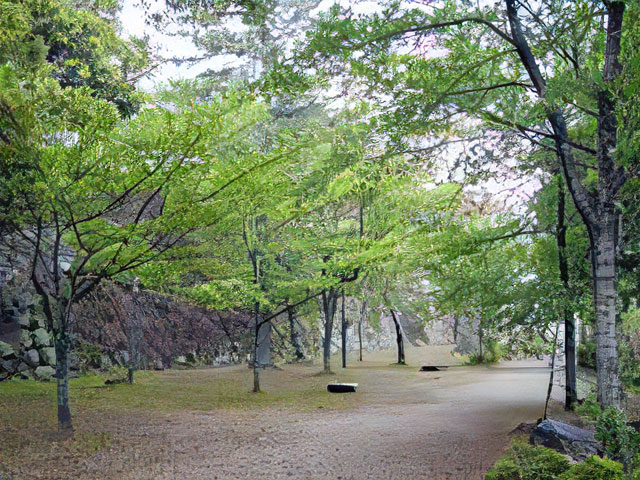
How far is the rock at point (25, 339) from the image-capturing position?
25.1ft

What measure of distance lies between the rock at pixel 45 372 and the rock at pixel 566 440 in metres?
6.83

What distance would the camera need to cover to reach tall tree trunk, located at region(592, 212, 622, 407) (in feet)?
14.8

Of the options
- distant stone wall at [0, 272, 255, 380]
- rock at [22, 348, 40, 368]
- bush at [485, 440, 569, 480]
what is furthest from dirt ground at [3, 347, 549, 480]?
distant stone wall at [0, 272, 255, 380]

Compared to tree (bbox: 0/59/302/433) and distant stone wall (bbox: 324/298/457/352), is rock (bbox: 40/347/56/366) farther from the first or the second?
distant stone wall (bbox: 324/298/457/352)

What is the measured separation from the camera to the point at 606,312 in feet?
15.0

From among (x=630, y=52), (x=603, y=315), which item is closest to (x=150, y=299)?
(x=603, y=315)

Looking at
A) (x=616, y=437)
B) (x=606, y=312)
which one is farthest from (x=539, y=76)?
(x=616, y=437)

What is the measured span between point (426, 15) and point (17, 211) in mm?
4467

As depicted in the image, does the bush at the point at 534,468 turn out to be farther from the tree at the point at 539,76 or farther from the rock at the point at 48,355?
the rock at the point at 48,355

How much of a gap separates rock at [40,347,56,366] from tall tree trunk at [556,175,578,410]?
7279 millimetres

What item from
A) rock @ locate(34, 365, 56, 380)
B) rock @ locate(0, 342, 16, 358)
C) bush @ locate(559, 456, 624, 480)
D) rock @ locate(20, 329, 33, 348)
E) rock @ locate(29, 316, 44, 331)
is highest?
rock @ locate(29, 316, 44, 331)

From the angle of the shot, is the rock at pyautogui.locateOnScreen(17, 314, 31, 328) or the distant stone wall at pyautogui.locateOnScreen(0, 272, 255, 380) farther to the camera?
the rock at pyautogui.locateOnScreen(17, 314, 31, 328)

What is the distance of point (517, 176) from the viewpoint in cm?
675

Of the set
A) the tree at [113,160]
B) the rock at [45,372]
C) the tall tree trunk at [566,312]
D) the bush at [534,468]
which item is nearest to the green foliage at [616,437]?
the bush at [534,468]
